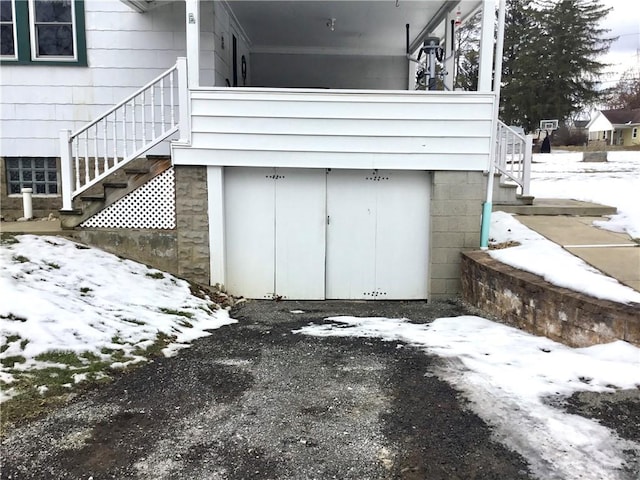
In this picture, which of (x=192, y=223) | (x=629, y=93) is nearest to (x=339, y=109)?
(x=192, y=223)

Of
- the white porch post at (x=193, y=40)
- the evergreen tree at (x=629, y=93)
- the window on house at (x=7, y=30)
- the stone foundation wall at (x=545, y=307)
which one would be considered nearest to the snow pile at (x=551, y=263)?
the stone foundation wall at (x=545, y=307)

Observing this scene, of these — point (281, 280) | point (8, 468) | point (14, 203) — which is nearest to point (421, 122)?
point (281, 280)

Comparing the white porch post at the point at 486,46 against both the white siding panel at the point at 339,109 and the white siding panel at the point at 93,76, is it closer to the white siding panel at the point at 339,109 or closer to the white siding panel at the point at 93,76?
the white siding panel at the point at 339,109

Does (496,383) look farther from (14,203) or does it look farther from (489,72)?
(14,203)

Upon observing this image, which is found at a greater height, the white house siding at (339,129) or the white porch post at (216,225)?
the white house siding at (339,129)

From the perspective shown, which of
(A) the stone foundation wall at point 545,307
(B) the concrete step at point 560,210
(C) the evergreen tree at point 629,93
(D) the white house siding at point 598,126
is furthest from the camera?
(D) the white house siding at point 598,126

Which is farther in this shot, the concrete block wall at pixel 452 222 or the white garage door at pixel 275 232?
the white garage door at pixel 275 232

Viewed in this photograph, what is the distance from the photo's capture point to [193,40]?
21.3 ft

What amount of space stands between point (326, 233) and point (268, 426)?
4.13 m

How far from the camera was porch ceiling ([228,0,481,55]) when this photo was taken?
26.4 feet

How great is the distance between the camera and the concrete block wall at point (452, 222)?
22.6 ft

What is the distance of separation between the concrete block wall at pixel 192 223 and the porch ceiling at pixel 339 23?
312cm

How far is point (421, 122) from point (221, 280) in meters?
3.33

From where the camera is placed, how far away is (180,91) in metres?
6.57
